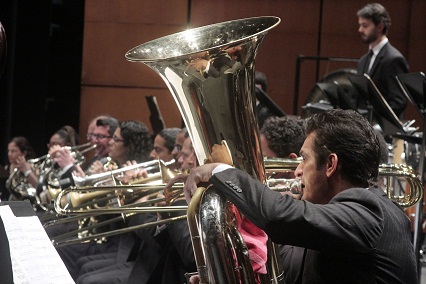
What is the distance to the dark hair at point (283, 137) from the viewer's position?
3684mm

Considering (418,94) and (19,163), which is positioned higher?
(418,94)

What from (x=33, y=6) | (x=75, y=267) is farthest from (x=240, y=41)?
(x=33, y=6)

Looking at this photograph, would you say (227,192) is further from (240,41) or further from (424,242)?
(424,242)

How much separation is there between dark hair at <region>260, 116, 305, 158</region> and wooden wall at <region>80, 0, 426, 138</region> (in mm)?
4620

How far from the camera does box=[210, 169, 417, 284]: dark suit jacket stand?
6.99 ft

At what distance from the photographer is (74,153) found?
651cm

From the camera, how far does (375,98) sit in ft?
16.1

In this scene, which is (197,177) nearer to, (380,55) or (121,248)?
(121,248)

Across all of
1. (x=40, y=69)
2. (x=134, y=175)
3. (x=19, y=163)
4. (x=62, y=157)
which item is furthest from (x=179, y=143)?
(x=40, y=69)

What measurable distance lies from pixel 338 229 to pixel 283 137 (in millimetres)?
1572

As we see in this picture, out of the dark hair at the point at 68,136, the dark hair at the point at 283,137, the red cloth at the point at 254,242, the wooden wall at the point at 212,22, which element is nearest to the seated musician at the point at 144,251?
the dark hair at the point at 283,137

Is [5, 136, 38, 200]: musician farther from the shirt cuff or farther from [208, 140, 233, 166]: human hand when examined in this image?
the shirt cuff

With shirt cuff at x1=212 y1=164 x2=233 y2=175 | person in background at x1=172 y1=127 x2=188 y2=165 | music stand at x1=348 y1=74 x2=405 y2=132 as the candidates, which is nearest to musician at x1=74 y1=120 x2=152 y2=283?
person in background at x1=172 y1=127 x2=188 y2=165

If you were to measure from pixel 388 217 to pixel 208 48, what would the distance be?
0.76m
